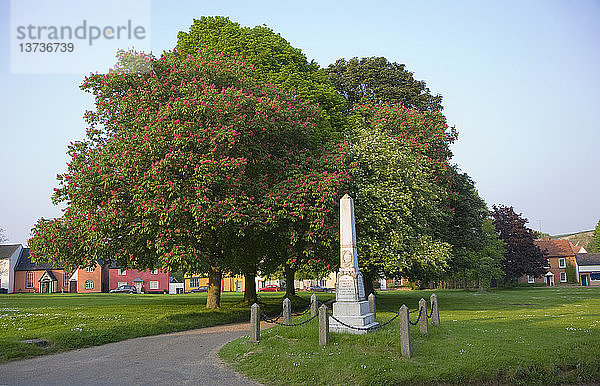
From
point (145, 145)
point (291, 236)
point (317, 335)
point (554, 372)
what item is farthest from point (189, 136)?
point (554, 372)

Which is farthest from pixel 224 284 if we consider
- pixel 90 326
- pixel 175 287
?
pixel 90 326

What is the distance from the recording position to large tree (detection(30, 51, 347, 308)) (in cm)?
2148

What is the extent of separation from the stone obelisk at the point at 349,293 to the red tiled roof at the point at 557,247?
297ft

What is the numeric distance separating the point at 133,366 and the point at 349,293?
6.80 meters

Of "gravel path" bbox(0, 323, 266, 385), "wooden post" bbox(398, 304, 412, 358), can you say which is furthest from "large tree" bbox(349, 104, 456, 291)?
"wooden post" bbox(398, 304, 412, 358)

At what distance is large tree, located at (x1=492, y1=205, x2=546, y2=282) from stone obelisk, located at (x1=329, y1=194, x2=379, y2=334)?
61.0 meters

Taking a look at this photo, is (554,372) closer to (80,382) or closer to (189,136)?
(80,382)

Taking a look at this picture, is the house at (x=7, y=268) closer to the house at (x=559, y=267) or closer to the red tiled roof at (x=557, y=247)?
the house at (x=559, y=267)

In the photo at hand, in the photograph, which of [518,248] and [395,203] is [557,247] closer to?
[518,248]

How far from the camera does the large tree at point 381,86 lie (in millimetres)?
41438

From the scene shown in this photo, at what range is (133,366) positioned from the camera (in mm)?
13641

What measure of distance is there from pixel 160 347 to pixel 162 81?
13.8 meters

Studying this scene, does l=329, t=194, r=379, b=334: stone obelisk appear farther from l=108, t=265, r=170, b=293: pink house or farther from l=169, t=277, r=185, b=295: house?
l=169, t=277, r=185, b=295: house

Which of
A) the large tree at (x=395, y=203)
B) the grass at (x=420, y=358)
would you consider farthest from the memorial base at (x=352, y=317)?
the large tree at (x=395, y=203)
